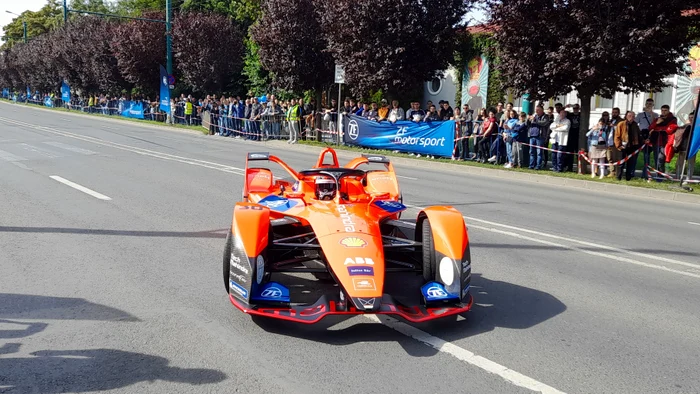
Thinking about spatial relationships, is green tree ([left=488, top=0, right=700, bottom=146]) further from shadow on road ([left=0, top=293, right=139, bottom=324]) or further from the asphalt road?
→ shadow on road ([left=0, top=293, right=139, bottom=324])

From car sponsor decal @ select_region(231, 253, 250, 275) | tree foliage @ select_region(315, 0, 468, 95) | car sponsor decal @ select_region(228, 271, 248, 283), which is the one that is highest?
tree foliage @ select_region(315, 0, 468, 95)

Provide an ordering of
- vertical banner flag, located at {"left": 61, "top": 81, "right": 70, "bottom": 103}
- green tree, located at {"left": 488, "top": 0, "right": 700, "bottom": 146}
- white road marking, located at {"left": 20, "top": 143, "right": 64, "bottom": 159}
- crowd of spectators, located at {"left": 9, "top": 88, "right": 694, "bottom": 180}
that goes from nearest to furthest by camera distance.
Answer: green tree, located at {"left": 488, "top": 0, "right": 700, "bottom": 146} < crowd of spectators, located at {"left": 9, "top": 88, "right": 694, "bottom": 180} < white road marking, located at {"left": 20, "top": 143, "right": 64, "bottom": 159} < vertical banner flag, located at {"left": 61, "top": 81, "right": 70, "bottom": 103}

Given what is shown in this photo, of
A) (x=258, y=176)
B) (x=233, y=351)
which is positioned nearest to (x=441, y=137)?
(x=258, y=176)

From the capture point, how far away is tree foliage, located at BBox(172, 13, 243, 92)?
39.2 metres

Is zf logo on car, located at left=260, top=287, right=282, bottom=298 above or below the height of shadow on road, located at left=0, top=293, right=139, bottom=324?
above

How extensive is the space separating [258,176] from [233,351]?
3.71 metres

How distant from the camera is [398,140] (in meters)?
22.7

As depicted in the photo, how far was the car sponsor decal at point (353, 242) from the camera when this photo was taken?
Result: 5.54 meters

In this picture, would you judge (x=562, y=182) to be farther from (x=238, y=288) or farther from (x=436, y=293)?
(x=238, y=288)

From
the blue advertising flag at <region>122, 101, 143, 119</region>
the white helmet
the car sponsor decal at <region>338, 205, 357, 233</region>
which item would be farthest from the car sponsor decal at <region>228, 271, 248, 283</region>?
the blue advertising flag at <region>122, 101, 143, 119</region>

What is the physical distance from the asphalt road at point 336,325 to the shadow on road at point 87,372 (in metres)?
0.01

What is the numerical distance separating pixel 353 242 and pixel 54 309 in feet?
8.62

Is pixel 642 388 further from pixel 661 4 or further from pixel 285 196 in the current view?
pixel 661 4

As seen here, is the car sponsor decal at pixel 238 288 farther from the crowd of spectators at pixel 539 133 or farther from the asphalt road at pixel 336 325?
the crowd of spectators at pixel 539 133
